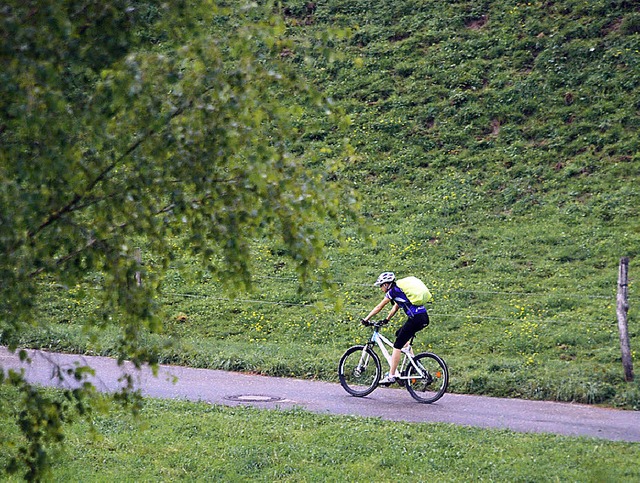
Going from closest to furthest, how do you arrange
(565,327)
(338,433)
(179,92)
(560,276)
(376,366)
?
(179,92), (338,433), (376,366), (565,327), (560,276)

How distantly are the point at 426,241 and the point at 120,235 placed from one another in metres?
16.3

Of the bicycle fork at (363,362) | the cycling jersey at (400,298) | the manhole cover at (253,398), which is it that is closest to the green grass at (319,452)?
the manhole cover at (253,398)

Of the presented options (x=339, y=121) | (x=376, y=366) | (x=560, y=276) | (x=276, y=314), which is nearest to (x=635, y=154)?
(x=560, y=276)

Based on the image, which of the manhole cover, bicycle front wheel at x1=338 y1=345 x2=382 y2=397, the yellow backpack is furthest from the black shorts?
the manhole cover

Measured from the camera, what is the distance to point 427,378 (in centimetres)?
1220

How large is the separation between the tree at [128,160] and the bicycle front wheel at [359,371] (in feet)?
27.1

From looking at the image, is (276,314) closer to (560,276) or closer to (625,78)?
(560,276)

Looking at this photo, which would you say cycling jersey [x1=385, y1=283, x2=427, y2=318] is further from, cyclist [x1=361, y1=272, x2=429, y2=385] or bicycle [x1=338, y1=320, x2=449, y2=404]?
bicycle [x1=338, y1=320, x2=449, y2=404]

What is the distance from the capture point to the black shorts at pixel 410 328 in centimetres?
1221

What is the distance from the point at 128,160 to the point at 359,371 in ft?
29.5

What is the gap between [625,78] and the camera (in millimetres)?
23953

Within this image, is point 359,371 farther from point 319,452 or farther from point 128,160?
point 128,160

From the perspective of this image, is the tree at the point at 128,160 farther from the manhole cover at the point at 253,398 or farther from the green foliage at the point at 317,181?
the manhole cover at the point at 253,398

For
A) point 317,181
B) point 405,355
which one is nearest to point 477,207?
point 405,355
